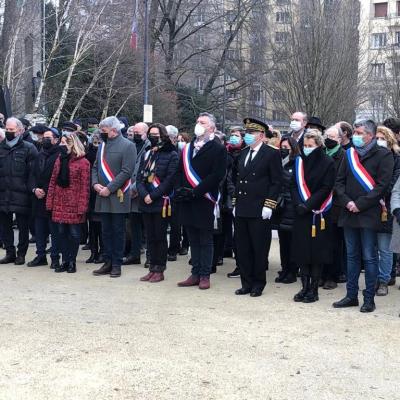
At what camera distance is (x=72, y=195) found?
8.97m

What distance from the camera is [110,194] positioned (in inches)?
344

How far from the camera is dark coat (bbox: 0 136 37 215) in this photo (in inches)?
375

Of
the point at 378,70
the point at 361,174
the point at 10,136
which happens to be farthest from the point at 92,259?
the point at 378,70

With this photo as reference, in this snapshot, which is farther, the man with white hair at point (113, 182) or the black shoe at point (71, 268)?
the black shoe at point (71, 268)

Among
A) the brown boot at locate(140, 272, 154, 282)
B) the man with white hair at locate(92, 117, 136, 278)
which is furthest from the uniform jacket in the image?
the brown boot at locate(140, 272, 154, 282)

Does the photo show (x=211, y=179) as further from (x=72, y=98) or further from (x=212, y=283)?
(x=72, y=98)

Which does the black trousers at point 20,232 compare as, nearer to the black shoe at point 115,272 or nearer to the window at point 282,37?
the black shoe at point 115,272

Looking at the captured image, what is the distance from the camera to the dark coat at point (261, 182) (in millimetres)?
7715

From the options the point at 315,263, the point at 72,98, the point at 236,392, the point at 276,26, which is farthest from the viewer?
the point at 276,26

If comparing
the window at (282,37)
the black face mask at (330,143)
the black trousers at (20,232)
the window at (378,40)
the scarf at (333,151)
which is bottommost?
the black trousers at (20,232)

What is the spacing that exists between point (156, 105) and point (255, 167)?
22043 millimetres

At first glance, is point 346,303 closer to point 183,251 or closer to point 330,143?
point 330,143

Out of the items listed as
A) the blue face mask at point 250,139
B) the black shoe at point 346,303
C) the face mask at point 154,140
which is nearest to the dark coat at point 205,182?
the blue face mask at point 250,139

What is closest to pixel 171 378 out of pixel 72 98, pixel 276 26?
pixel 72 98
